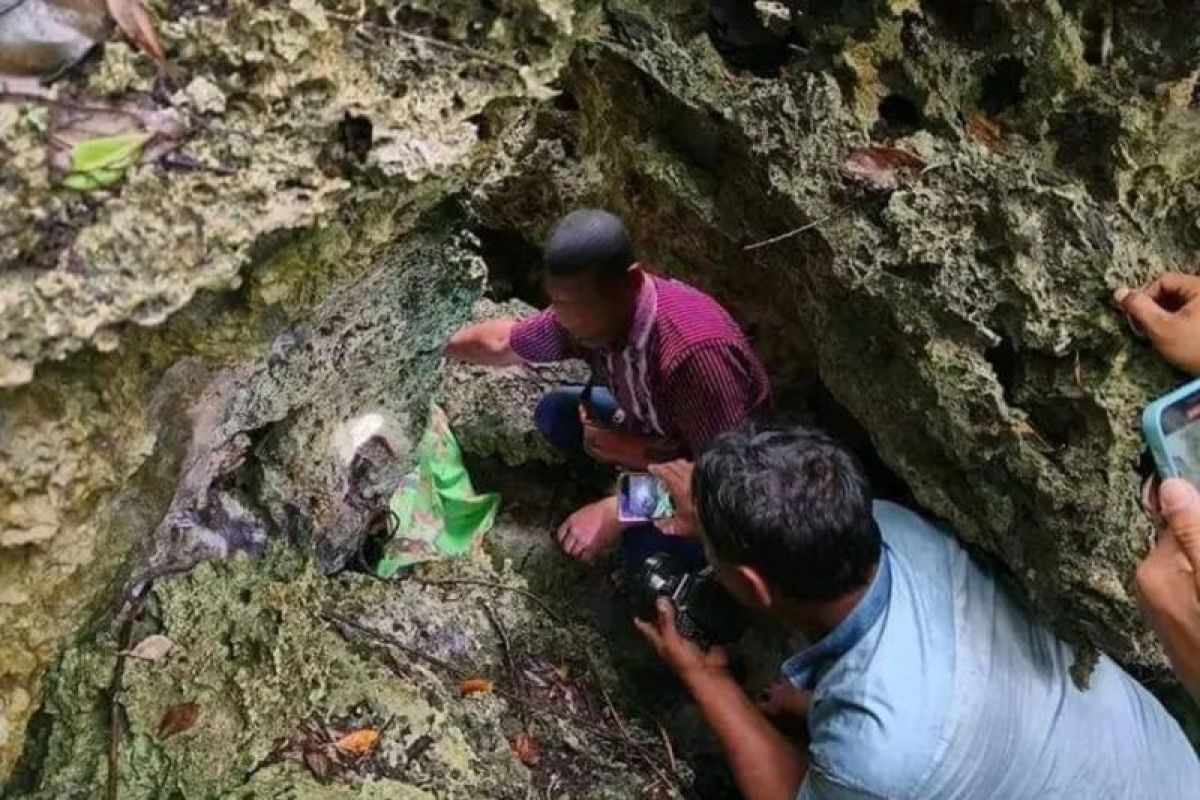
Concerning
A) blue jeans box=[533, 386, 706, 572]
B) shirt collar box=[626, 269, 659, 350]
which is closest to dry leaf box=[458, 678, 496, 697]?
blue jeans box=[533, 386, 706, 572]

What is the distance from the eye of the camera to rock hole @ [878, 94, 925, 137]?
6.71 feet

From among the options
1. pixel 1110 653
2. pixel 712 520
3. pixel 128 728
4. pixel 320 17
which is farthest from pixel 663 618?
pixel 320 17

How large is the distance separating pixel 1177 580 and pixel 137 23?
1510mm

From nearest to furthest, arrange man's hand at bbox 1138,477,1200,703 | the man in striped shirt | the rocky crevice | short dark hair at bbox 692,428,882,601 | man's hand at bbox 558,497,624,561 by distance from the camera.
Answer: the rocky crevice → man's hand at bbox 1138,477,1200,703 → short dark hair at bbox 692,428,882,601 → the man in striped shirt → man's hand at bbox 558,497,624,561

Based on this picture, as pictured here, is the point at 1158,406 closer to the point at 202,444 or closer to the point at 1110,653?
the point at 1110,653

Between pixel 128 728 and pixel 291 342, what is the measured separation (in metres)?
0.70

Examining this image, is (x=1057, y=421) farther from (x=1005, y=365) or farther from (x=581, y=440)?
(x=581, y=440)

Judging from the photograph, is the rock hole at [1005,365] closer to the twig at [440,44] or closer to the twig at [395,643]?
the twig at [440,44]

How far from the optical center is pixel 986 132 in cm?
203

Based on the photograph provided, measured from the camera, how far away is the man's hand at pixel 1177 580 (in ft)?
5.19

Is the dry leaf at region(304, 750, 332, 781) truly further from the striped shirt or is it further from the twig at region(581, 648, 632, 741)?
the striped shirt

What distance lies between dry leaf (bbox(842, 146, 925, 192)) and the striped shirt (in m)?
0.61

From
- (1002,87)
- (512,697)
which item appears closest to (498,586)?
(512,697)

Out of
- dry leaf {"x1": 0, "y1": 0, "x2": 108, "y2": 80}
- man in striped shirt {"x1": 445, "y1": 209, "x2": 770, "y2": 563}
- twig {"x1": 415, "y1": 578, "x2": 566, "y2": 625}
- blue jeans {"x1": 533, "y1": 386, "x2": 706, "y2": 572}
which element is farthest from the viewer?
blue jeans {"x1": 533, "y1": 386, "x2": 706, "y2": 572}
